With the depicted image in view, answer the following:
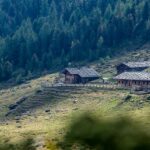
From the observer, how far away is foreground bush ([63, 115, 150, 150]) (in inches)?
350

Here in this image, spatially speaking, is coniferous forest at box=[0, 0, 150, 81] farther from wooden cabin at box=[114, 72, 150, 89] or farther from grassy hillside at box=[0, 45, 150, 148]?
wooden cabin at box=[114, 72, 150, 89]

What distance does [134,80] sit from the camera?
98188 mm

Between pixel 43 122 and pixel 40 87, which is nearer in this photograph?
pixel 43 122

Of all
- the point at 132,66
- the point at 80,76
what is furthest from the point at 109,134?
the point at 132,66

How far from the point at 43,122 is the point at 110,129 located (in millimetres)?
67013

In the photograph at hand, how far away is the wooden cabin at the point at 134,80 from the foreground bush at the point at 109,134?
285 feet

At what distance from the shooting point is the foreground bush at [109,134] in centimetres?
889

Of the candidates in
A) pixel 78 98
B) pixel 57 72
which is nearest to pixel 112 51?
pixel 57 72

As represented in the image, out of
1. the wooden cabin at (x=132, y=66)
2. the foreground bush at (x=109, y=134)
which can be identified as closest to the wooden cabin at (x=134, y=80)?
the wooden cabin at (x=132, y=66)

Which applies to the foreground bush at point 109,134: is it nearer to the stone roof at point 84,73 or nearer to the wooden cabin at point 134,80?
the wooden cabin at point 134,80

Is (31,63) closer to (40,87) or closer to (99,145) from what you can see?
(40,87)

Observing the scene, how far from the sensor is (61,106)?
8875cm

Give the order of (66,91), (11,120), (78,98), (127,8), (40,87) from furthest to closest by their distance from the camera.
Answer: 1. (127,8)
2. (40,87)
3. (66,91)
4. (78,98)
5. (11,120)

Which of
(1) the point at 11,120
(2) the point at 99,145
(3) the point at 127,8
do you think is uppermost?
(3) the point at 127,8
